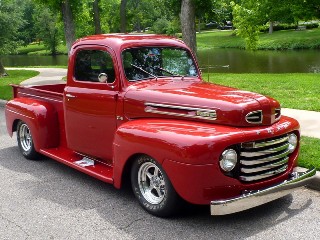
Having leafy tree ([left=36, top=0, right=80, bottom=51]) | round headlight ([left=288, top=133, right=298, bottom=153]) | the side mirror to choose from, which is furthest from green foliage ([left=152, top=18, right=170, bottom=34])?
round headlight ([left=288, top=133, right=298, bottom=153])

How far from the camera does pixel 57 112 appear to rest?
6648mm

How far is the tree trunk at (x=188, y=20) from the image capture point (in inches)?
614

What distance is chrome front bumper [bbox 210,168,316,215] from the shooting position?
4145 mm

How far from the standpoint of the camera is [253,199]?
4246 millimetres

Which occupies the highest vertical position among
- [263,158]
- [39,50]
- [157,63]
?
[157,63]

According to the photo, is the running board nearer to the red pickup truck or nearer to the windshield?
the red pickup truck

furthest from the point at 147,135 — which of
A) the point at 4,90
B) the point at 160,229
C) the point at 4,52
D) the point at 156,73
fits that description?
the point at 4,52

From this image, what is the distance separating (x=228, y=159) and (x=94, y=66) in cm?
237

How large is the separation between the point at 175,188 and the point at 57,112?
2901mm

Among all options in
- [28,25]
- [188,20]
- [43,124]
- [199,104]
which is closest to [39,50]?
[28,25]

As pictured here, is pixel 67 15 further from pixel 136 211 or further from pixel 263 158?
pixel 263 158

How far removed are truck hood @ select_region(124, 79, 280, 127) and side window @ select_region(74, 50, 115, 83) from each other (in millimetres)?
386

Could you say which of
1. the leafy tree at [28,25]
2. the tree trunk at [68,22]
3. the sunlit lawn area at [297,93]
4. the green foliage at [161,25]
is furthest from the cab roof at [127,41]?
the leafy tree at [28,25]

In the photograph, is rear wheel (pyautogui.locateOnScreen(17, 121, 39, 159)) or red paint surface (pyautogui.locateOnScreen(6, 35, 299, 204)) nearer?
red paint surface (pyautogui.locateOnScreen(6, 35, 299, 204))
